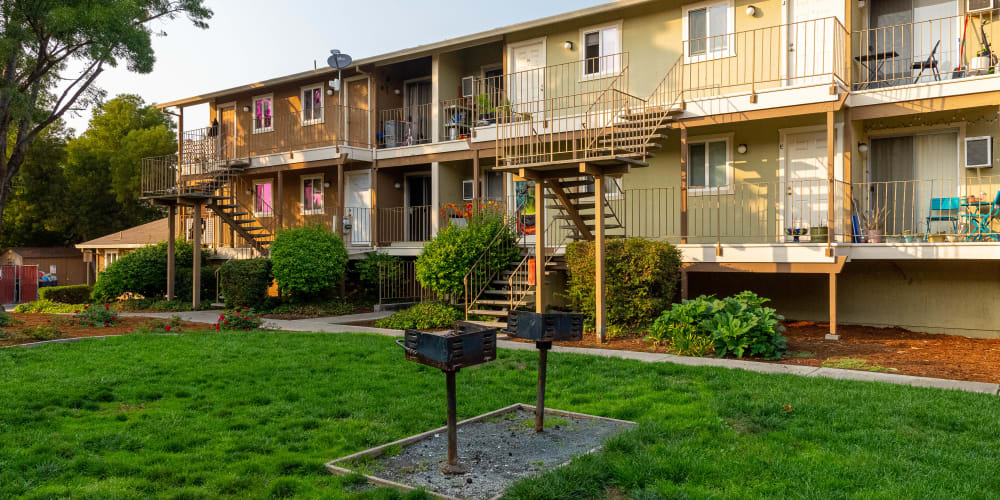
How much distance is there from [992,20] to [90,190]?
140ft

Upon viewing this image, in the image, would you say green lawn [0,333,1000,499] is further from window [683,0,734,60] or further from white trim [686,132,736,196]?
window [683,0,734,60]

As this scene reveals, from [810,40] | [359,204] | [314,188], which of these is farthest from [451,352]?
[314,188]

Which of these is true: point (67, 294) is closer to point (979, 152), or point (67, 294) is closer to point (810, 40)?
point (810, 40)

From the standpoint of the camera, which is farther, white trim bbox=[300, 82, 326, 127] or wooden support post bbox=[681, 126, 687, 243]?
white trim bbox=[300, 82, 326, 127]

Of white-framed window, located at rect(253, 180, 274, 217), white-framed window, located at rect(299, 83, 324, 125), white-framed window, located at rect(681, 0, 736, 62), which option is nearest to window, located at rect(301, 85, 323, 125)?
white-framed window, located at rect(299, 83, 324, 125)

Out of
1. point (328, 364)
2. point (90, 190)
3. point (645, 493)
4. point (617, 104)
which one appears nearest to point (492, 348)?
point (645, 493)

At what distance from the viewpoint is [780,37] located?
1338 centimetres

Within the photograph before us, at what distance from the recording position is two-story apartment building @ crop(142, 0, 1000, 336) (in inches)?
466

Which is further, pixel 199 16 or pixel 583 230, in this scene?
pixel 199 16

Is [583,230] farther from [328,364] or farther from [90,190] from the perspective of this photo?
[90,190]

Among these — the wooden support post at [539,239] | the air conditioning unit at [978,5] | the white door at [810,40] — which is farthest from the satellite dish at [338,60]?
the air conditioning unit at [978,5]

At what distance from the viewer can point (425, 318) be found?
13.3 meters

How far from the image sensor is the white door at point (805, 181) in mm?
12938

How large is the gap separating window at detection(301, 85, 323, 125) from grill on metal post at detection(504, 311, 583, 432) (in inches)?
677
